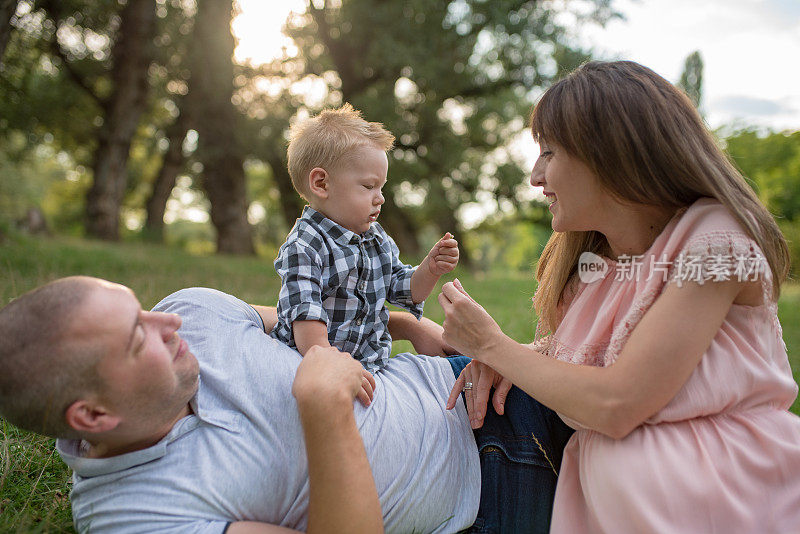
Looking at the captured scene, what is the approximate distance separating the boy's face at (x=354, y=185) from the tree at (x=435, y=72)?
10096mm

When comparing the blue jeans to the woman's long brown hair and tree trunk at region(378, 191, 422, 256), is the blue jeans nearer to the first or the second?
the woman's long brown hair

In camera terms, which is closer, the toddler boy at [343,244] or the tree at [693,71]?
the toddler boy at [343,244]

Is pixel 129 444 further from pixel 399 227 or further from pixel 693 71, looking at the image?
pixel 693 71

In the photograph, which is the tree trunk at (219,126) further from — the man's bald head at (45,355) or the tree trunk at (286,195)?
the man's bald head at (45,355)

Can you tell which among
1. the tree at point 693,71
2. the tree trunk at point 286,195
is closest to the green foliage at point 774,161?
the tree at point 693,71

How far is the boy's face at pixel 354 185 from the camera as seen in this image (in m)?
2.62

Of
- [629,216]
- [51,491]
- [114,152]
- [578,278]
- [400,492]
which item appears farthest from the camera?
[114,152]

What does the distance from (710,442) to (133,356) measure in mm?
1635

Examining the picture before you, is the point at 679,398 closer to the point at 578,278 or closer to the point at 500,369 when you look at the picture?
the point at 500,369

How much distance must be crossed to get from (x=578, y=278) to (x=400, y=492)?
1.10 meters

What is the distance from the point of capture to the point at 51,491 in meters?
2.15

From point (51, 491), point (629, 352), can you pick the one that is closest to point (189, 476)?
point (51, 491)

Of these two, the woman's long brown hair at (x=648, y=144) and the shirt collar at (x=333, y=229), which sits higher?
the woman's long brown hair at (x=648, y=144)

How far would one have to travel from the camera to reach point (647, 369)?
1.61m
